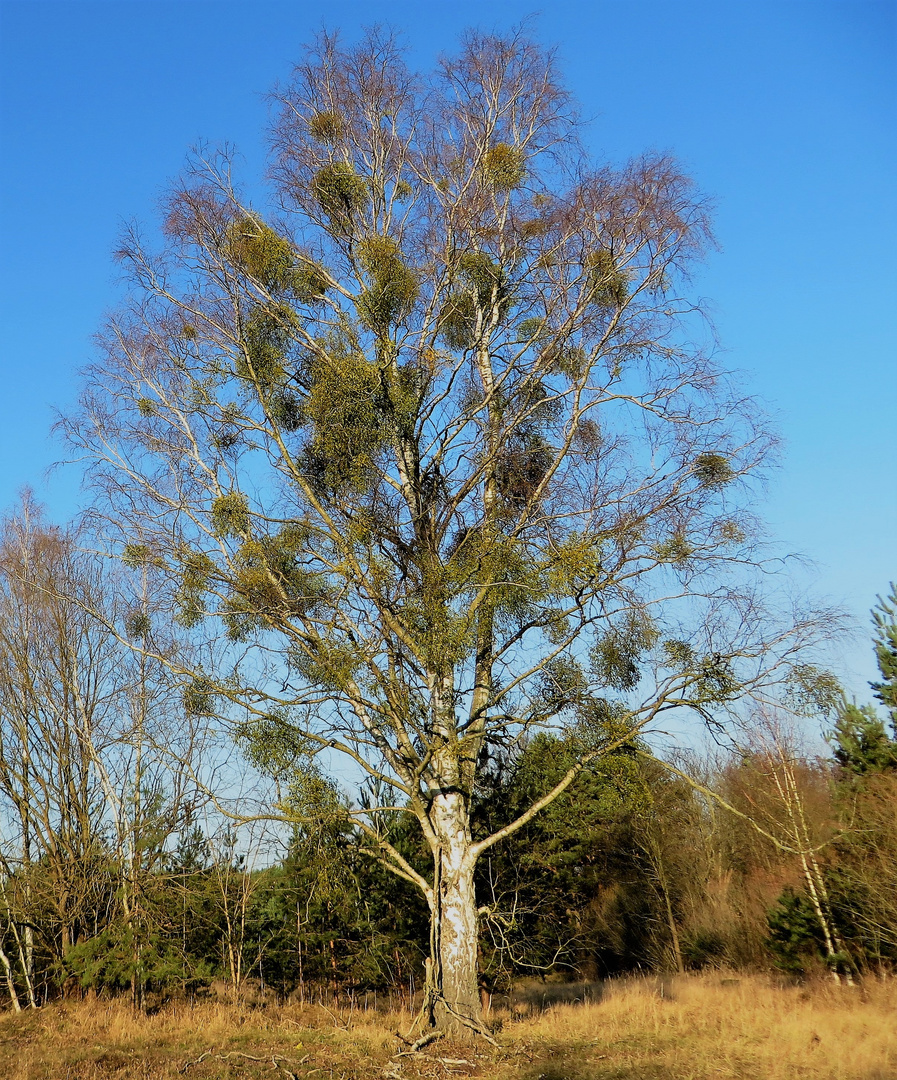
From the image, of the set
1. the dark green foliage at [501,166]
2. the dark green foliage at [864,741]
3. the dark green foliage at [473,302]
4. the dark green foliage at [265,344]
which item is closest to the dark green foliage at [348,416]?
the dark green foliage at [265,344]

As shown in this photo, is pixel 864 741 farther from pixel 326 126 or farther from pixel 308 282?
pixel 326 126

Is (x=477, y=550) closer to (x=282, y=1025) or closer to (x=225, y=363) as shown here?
(x=225, y=363)

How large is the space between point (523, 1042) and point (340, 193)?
9675 mm

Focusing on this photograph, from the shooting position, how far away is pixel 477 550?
8.97 metres

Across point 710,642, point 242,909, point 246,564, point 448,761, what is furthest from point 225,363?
point 242,909

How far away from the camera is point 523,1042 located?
859cm

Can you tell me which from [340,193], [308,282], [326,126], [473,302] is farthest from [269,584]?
[326,126]

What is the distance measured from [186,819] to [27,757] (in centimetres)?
306

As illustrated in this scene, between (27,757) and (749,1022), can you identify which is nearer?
(749,1022)

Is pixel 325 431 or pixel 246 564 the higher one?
pixel 325 431

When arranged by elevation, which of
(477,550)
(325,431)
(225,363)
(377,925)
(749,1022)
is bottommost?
(749,1022)

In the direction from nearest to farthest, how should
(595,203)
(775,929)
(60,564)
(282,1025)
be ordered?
(595,203)
(282,1025)
(775,929)
(60,564)

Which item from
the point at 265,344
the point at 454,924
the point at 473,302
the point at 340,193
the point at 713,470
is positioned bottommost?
the point at 454,924

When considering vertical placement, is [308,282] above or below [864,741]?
above
